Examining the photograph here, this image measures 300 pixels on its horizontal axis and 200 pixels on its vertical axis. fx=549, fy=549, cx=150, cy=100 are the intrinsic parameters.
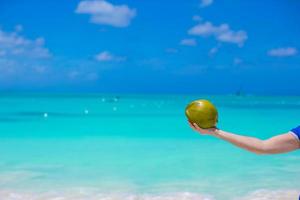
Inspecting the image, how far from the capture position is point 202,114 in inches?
81.0

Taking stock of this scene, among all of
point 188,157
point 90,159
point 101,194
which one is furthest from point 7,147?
point 101,194

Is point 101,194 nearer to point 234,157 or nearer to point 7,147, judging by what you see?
point 234,157

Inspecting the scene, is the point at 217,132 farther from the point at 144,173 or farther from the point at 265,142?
the point at 144,173

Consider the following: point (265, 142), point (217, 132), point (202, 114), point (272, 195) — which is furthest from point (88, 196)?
point (265, 142)

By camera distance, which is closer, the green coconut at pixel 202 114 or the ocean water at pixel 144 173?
the green coconut at pixel 202 114

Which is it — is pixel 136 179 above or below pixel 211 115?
above

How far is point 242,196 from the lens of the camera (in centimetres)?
679

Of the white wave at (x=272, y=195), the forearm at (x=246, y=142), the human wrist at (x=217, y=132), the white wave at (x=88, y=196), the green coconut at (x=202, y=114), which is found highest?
the white wave at (x=88, y=196)

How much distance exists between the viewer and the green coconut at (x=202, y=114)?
2021mm

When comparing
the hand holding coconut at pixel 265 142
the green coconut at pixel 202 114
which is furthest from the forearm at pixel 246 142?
the green coconut at pixel 202 114

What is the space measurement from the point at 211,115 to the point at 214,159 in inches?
346

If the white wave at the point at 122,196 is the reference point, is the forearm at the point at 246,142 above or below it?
below

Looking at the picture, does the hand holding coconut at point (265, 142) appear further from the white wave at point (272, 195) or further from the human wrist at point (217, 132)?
the white wave at point (272, 195)

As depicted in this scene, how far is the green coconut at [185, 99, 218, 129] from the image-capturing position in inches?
79.6
